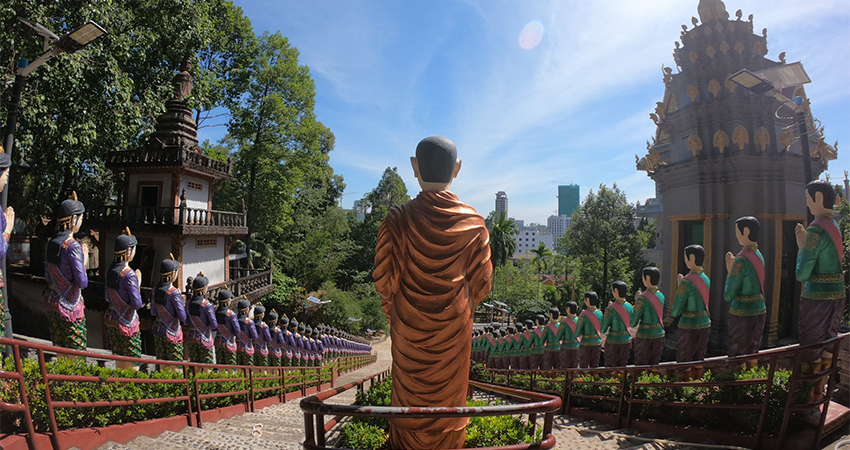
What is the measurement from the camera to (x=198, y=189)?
14.8 m

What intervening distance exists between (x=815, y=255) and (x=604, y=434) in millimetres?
2881

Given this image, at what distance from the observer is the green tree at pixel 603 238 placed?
86.4ft

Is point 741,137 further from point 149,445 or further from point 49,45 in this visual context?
point 49,45

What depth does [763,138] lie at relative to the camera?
10133 millimetres

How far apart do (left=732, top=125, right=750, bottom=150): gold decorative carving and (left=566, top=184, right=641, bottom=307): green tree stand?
16259mm

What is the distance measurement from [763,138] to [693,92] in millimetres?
2178

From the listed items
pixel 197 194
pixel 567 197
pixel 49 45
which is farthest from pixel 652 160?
pixel 567 197

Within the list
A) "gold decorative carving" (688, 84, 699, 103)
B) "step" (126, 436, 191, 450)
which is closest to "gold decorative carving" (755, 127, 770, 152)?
"gold decorative carving" (688, 84, 699, 103)

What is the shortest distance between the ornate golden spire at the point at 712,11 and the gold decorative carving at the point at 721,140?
3482 mm

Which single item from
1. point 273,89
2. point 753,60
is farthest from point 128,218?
point 753,60

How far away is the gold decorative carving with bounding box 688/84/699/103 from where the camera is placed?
11.2 m

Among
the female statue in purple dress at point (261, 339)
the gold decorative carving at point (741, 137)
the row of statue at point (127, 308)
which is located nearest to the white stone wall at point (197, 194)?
the female statue in purple dress at point (261, 339)

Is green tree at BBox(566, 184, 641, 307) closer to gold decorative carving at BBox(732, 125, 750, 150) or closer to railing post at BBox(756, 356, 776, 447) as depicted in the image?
gold decorative carving at BBox(732, 125, 750, 150)

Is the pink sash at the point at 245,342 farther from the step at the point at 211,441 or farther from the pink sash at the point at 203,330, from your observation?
the step at the point at 211,441
